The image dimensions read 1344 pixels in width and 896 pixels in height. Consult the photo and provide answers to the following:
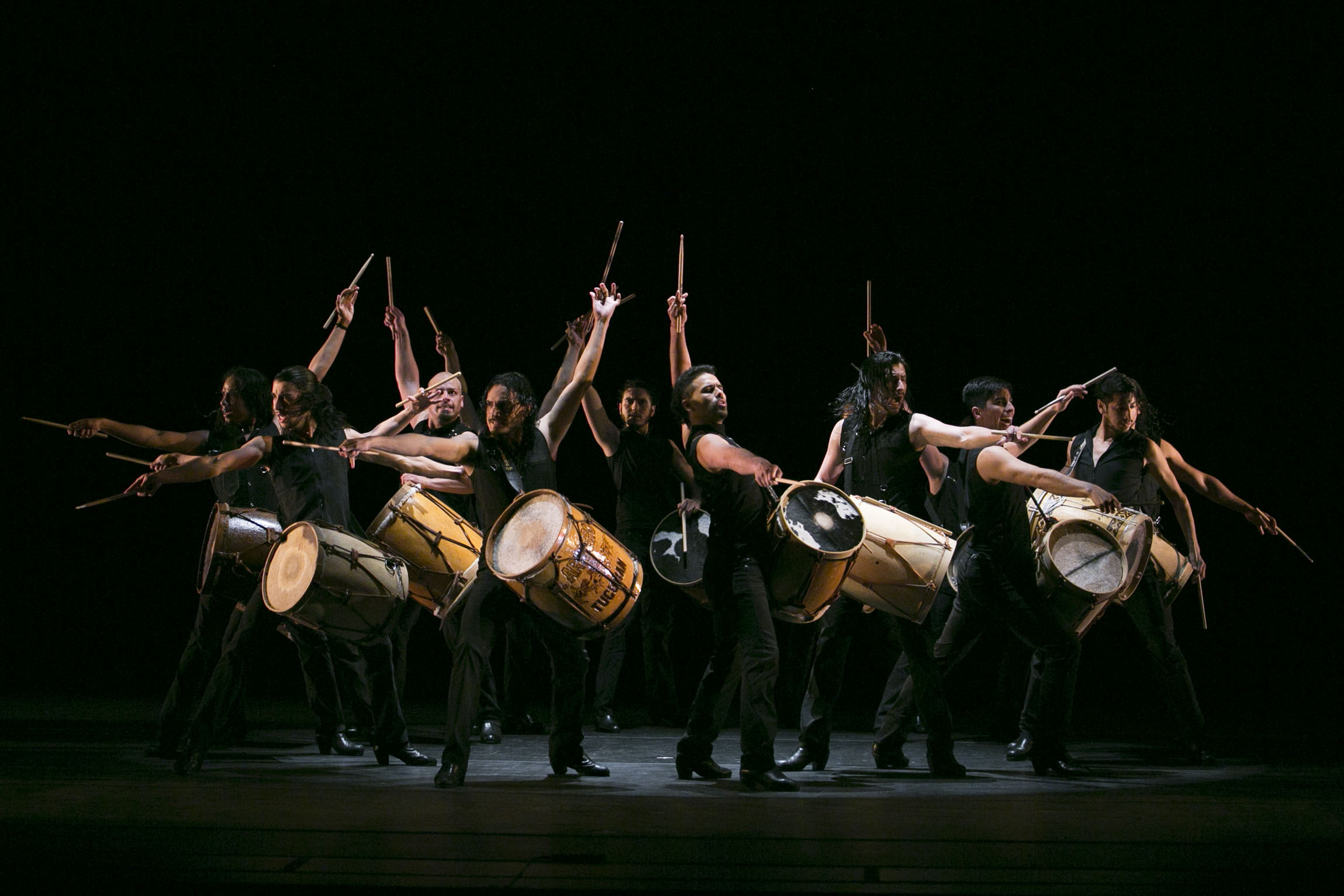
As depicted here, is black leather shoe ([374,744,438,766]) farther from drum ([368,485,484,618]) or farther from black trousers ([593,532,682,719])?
black trousers ([593,532,682,719])

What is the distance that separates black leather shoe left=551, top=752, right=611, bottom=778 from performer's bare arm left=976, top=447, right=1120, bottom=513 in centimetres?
176

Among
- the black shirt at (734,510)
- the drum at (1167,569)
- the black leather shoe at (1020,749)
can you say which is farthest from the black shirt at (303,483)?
the drum at (1167,569)

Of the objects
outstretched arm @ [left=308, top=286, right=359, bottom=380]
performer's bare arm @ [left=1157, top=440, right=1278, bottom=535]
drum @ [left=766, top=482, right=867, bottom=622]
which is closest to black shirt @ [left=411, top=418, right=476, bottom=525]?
outstretched arm @ [left=308, top=286, right=359, bottom=380]

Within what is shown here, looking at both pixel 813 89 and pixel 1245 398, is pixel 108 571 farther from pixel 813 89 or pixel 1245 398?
pixel 1245 398

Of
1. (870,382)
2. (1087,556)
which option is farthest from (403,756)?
(1087,556)

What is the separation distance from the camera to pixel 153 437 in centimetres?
587

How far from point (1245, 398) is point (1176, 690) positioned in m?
3.32

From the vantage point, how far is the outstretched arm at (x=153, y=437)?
226 inches

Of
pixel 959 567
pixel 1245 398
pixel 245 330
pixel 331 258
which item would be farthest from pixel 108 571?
pixel 1245 398

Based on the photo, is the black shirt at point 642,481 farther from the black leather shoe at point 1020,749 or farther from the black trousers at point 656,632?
the black leather shoe at point 1020,749

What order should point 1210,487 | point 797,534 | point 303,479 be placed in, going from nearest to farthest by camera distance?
point 797,534
point 303,479
point 1210,487

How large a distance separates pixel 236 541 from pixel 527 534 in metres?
1.40

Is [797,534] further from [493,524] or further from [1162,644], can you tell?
[1162,644]

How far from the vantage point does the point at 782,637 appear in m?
8.52
